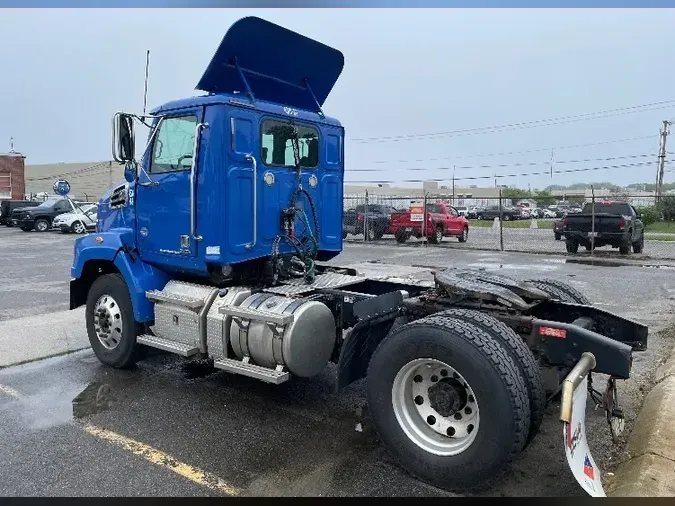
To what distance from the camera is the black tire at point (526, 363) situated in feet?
11.3

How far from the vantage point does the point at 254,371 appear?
456 centimetres

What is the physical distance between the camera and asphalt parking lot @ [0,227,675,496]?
11.7 feet

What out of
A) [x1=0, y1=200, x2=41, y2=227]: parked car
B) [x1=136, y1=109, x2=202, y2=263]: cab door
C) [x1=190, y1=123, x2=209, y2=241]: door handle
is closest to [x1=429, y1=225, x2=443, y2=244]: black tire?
[x1=136, y1=109, x2=202, y2=263]: cab door

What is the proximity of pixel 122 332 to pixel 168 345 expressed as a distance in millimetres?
834

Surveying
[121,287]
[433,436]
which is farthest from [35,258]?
[433,436]

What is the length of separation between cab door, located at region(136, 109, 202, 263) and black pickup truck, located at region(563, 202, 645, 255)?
52.6 feet

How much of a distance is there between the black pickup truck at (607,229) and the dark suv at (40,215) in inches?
1010

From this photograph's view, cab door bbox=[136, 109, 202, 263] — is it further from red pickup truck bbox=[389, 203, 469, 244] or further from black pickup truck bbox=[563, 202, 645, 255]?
red pickup truck bbox=[389, 203, 469, 244]

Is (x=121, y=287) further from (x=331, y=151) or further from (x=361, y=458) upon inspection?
(x=361, y=458)

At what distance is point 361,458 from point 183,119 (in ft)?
11.0

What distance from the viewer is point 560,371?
394cm

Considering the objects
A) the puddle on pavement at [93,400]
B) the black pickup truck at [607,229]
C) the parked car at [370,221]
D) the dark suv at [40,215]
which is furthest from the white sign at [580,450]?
the dark suv at [40,215]

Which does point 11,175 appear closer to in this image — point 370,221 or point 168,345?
point 370,221

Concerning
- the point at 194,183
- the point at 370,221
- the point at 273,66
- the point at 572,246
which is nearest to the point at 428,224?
the point at 370,221
